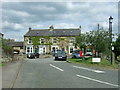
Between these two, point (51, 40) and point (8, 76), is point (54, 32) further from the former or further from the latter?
point (8, 76)

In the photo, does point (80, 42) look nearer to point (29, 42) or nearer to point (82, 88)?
point (82, 88)

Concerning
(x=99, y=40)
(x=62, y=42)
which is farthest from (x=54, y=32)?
(x=99, y=40)

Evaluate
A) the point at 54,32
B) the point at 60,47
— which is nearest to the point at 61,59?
the point at 60,47

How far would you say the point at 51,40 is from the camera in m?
60.9

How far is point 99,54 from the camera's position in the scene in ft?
76.4

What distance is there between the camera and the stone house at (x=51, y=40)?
195ft

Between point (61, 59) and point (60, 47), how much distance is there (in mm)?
28062

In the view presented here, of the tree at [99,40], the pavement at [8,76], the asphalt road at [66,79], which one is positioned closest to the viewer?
the pavement at [8,76]

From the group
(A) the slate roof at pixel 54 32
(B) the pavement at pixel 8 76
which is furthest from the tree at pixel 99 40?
(A) the slate roof at pixel 54 32

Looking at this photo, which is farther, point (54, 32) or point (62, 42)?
point (54, 32)

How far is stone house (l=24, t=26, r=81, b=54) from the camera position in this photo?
59.4 m

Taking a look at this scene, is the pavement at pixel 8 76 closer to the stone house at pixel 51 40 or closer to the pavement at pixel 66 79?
the pavement at pixel 66 79

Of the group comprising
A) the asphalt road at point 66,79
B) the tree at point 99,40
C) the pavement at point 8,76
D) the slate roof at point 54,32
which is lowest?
the asphalt road at point 66,79

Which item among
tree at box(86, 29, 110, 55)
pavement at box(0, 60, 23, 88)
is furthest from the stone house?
pavement at box(0, 60, 23, 88)
